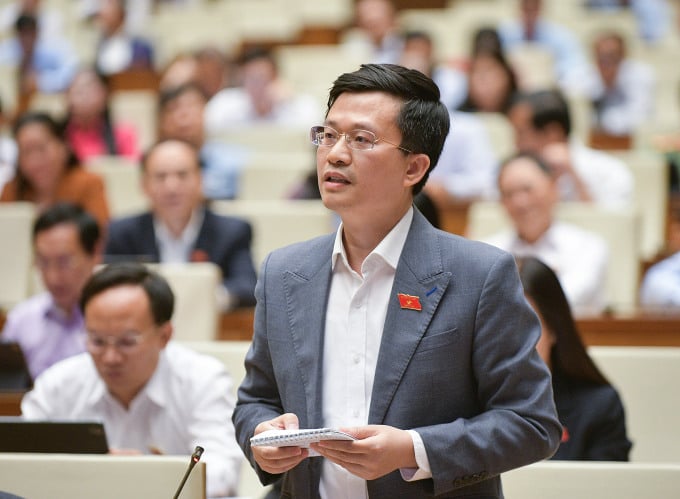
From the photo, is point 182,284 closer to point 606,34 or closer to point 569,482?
point 569,482

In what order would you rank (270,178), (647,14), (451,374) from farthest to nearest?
(647,14), (270,178), (451,374)

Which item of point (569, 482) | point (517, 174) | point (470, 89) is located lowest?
point (569, 482)

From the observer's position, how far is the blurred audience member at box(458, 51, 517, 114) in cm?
538

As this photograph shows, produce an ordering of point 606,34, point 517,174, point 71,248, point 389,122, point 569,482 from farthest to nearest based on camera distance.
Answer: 1. point 606,34
2. point 517,174
3. point 71,248
4. point 569,482
5. point 389,122

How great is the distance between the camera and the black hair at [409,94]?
1.54 meters

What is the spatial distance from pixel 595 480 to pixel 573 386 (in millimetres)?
524

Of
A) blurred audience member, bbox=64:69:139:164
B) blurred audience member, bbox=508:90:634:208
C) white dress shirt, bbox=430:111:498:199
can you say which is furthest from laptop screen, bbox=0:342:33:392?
blurred audience member, bbox=64:69:139:164

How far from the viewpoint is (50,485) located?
69.9 inches

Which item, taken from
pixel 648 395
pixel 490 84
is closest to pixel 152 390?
pixel 648 395

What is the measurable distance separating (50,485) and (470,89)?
408cm

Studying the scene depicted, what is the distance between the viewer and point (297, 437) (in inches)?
54.1

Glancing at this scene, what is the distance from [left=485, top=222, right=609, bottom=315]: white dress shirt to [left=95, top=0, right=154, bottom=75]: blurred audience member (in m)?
3.94

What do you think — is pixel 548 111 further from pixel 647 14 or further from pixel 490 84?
pixel 647 14

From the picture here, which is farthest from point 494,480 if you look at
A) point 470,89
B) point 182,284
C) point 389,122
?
point 470,89
